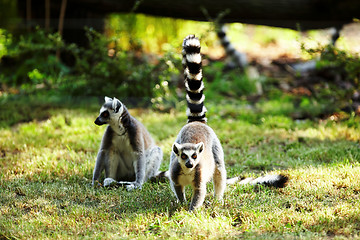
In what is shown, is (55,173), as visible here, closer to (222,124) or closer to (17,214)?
(17,214)

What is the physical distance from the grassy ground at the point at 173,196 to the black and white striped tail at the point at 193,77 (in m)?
0.78

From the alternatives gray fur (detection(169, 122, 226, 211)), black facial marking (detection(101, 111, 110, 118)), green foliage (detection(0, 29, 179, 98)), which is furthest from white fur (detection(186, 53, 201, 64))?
green foliage (detection(0, 29, 179, 98))

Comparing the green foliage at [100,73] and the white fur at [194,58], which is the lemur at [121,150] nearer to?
the white fur at [194,58]

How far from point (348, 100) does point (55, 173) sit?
447cm

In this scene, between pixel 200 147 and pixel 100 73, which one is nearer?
pixel 200 147

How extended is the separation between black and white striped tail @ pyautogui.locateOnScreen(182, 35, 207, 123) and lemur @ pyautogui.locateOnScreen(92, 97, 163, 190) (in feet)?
2.09

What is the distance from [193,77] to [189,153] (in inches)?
39.1

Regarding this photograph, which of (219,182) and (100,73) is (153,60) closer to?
(100,73)

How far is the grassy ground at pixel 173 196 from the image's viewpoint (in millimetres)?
3177

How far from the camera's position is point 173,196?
395cm

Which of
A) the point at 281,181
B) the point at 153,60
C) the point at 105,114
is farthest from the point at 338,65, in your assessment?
the point at 153,60

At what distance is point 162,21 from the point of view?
1143 centimetres

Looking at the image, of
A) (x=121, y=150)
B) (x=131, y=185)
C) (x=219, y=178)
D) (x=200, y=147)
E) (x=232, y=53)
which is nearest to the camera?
(x=200, y=147)

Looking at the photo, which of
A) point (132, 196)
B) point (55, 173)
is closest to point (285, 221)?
point (132, 196)
